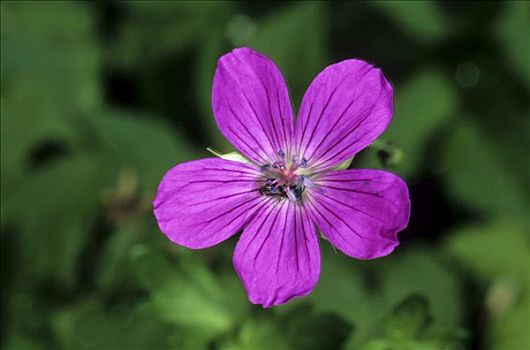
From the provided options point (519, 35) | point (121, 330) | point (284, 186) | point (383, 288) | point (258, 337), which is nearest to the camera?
point (284, 186)

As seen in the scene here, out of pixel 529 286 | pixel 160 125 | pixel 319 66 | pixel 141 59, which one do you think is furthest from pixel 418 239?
pixel 141 59

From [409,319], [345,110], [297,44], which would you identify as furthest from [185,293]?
[297,44]

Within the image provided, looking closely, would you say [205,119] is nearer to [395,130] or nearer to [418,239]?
[395,130]

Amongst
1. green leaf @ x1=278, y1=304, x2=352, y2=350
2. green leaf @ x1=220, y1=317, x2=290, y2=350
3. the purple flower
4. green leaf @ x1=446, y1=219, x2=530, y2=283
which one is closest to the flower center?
the purple flower

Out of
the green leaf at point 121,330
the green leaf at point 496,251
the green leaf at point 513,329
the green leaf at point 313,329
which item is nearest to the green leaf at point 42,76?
the green leaf at point 121,330

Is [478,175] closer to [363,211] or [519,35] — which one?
[519,35]

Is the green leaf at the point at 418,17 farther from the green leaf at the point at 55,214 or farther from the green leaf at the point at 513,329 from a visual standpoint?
the green leaf at the point at 55,214
